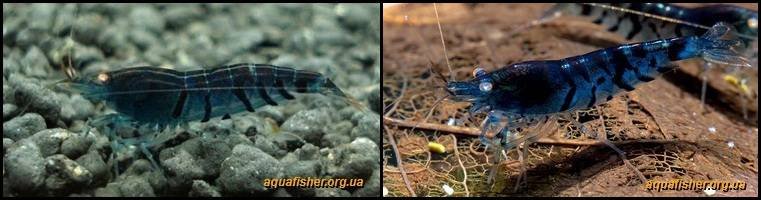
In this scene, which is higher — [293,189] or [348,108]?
[348,108]

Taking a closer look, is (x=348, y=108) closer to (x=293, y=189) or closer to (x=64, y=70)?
(x=293, y=189)

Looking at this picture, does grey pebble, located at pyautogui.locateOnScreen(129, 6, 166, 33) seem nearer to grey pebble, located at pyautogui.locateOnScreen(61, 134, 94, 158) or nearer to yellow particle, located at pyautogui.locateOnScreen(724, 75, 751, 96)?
grey pebble, located at pyautogui.locateOnScreen(61, 134, 94, 158)

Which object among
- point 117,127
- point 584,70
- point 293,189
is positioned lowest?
point 293,189

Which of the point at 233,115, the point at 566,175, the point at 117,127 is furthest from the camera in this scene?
the point at 233,115

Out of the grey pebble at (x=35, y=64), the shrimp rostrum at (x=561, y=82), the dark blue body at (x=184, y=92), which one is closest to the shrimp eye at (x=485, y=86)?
the shrimp rostrum at (x=561, y=82)

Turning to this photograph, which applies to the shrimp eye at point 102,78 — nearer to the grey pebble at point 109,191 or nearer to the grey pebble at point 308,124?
the grey pebble at point 109,191

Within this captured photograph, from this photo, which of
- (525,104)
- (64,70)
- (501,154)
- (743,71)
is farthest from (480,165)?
(64,70)
